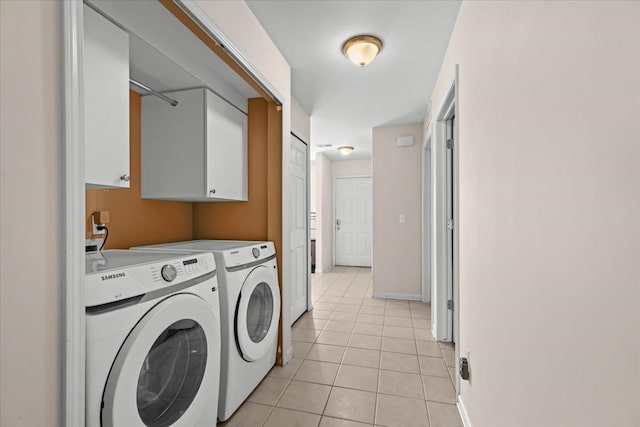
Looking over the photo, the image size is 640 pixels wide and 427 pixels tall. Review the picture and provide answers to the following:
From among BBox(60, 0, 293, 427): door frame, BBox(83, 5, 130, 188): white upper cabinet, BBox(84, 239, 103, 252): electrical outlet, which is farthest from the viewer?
BBox(84, 239, 103, 252): electrical outlet

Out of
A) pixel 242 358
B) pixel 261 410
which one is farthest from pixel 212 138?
pixel 261 410

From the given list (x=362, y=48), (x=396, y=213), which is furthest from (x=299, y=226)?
(x=362, y=48)

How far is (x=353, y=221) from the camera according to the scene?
663 cm

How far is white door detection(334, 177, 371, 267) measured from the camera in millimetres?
6559

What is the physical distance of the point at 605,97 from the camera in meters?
0.59

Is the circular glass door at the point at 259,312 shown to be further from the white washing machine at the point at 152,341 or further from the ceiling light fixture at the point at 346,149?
the ceiling light fixture at the point at 346,149

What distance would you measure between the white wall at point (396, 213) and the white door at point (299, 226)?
1.12 metres

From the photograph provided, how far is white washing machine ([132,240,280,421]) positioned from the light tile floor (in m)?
0.14

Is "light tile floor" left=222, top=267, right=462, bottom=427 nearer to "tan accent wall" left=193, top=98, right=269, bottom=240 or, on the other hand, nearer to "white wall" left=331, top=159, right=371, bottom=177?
"tan accent wall" left=193, top=98, right=269, bottom=240

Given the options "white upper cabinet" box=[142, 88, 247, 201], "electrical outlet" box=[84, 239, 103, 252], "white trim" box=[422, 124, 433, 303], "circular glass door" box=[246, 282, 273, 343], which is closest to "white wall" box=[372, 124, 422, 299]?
"white trim" box=[422, 124, 433, 303]

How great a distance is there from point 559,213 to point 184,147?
2.05 meters

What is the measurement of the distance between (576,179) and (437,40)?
6.13 feet

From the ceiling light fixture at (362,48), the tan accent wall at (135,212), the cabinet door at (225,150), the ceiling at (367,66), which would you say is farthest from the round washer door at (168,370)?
the ceiling light fixture at (362,48)

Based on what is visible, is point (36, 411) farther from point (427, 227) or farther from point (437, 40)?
point (427, 227)
